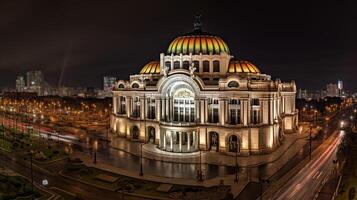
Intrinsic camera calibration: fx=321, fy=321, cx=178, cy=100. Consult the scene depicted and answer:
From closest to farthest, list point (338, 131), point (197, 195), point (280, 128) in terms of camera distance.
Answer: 1. point (197, 195)
2. point (280, 128)
3. point (338, 131)

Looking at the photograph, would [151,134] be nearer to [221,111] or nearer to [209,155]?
[209,155]

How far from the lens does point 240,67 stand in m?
79.9

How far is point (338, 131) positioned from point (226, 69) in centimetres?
4330

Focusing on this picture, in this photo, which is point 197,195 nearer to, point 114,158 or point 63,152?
point 114,158

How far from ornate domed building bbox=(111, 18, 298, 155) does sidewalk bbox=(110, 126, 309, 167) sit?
1891mm

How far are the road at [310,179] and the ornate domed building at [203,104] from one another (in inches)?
435

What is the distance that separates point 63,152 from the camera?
6781 centimetres

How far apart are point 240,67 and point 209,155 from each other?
25706 mm

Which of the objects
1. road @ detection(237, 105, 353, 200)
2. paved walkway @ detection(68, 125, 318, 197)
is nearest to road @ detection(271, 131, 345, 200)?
road @ detection(237, 105, 353, 200)

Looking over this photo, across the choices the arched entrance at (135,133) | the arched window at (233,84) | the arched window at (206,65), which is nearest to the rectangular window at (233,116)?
the arched window at (233,84)

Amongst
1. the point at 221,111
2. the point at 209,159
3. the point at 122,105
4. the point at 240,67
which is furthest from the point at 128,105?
the point at 209,159

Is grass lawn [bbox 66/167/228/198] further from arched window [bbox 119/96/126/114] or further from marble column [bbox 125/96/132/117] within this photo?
arched window [bbox 119/96/126/114]

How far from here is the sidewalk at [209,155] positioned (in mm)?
60775

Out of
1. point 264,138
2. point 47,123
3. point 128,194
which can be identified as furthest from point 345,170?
point 47,123
